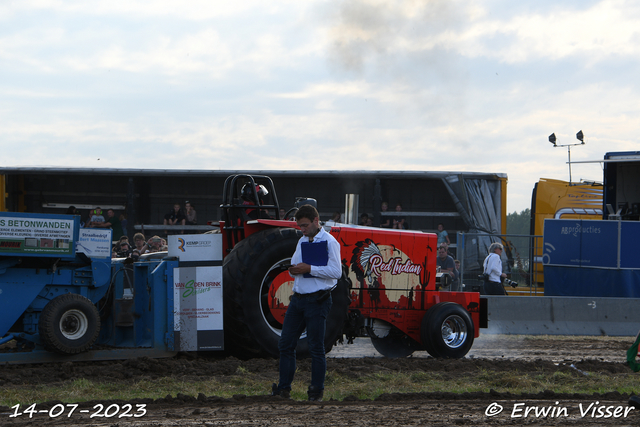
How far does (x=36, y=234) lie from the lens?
6.73 m

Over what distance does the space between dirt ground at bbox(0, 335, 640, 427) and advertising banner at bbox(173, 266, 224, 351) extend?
0.19 m

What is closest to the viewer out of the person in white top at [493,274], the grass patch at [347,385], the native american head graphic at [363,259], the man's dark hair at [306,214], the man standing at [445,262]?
the grass patch at [347,385]

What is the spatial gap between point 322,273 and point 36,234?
290 cm

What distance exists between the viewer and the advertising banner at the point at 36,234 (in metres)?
6.60

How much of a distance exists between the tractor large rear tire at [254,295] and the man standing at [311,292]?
1.59 m

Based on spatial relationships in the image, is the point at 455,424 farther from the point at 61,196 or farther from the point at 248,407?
the point at 61,196

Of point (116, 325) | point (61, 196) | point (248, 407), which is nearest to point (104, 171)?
point (61, 196)

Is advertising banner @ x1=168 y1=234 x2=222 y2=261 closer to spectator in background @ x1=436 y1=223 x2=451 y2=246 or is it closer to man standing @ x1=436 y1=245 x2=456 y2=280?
man standing @ x1=436 y1=245 x2=456 y2=280

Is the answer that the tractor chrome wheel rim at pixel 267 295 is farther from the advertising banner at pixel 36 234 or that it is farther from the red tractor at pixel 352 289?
the advertising banner at pixel 36 234

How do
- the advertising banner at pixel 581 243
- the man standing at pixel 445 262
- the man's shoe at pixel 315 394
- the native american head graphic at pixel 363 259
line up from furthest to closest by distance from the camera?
the advertising banner at pixel 581 243
the man standing at pixel 445 262
the native american head graphic at pixel 363 259
the man's shoe at pixel 315 394

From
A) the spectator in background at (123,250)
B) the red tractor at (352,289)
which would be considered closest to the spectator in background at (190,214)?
the spectator in background at (123,250)

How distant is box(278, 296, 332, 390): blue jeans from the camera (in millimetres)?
5613

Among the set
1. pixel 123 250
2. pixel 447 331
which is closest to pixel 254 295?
pixel 447 331

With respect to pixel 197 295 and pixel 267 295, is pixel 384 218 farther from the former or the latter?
pixel 197 295
